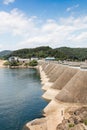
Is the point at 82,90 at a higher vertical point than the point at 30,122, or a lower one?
higher

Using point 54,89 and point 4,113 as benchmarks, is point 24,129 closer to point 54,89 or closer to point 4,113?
point 4,113

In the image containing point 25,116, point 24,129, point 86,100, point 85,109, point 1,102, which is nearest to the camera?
point 24,129

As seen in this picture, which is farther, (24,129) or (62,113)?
(62,113)

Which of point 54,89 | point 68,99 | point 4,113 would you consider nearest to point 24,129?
point 4,113

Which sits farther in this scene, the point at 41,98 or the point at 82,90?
the point at 41,98

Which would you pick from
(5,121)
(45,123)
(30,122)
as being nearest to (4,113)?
(5,121)

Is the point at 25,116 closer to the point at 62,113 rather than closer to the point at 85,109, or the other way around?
the point at 62,113

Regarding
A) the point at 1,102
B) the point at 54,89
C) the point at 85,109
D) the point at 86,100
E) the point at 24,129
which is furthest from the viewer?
the point at 54,89

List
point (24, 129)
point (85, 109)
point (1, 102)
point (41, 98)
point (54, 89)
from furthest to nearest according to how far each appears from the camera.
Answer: point (54, 89) → point (41, 98) → point (1, 102) → point (85, 109) → point (24, 129)

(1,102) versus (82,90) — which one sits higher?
(82,90)
